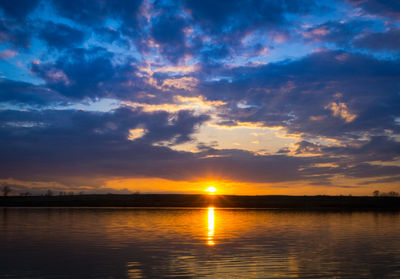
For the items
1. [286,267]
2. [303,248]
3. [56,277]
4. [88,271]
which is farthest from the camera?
[303,248]

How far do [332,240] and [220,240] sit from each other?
1034 cm

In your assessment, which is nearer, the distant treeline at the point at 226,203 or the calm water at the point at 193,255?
the calm water at the point at 193,255

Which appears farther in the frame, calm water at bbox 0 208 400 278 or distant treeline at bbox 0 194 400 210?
distant treeline at bbox 0 194 400 210

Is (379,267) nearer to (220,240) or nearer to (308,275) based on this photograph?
(308,275)

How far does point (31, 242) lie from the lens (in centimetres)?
3250

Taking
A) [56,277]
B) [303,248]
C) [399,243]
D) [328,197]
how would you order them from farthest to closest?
[328,197] → [399,243] → [303,248] → [56,277]

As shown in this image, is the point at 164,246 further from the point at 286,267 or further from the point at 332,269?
the point at 332,269

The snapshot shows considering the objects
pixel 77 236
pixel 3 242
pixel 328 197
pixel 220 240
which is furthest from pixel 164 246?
pixel 328 197

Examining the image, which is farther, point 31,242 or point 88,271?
point 31,242

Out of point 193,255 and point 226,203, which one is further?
point 226,203

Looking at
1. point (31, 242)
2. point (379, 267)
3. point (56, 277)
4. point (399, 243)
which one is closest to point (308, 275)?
point (379, 267)

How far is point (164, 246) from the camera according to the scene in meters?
31.1

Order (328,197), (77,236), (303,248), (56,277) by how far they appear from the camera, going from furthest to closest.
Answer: (328,197), (77,236), (303,248), (56,277)

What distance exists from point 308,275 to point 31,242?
2280 cm
